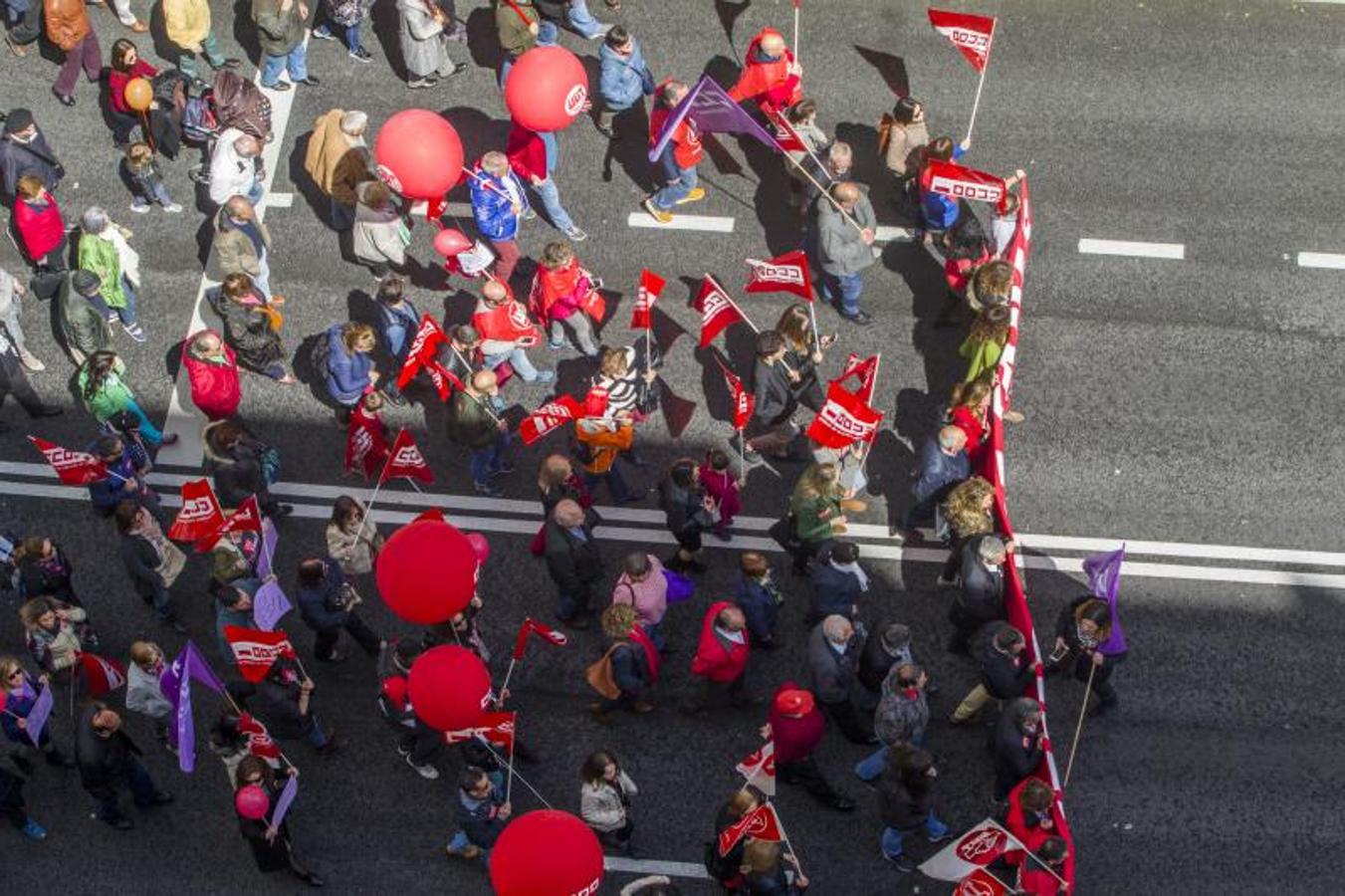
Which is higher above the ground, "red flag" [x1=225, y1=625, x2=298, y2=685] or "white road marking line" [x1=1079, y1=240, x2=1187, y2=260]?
"white road marking line" [x1=1079, y1=240, x2=1187, y2=260]

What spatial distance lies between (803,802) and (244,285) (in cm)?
720

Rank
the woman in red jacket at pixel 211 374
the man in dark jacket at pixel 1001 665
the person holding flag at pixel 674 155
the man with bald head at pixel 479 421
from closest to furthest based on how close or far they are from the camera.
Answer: the man in dark jacket at pixel 1001 665 → the man with bald head at pixel 479 421 → the woman in red jacket at pixel 211 374 → the person holding flag at pixel 674 155

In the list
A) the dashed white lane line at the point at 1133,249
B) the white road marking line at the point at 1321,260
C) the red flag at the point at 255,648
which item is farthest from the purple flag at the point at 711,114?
the red flag at the point at 255,648

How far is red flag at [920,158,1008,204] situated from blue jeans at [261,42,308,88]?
753cm

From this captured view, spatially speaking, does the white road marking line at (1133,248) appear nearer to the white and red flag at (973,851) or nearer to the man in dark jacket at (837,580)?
the man in dark jacket at (837,580)

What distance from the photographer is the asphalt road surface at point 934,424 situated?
46.8ft

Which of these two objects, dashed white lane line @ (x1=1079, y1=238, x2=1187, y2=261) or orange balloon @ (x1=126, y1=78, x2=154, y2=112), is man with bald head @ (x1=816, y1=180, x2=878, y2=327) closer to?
dashed white lane line @ (x1=1079, y1=238, x2=1187, y2=261)

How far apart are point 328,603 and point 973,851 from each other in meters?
5.71

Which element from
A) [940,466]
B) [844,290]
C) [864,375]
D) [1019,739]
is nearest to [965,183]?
[844,290]

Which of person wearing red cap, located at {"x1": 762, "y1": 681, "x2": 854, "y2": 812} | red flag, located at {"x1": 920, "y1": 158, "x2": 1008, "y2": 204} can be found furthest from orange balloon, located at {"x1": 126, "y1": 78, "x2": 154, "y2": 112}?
person wearing red cap, located at {"x1": 762, "y1": 681, "x2": 854, "y2": 812}

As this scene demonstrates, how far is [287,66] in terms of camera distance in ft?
63.7

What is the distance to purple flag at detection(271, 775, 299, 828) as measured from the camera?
13086 mm

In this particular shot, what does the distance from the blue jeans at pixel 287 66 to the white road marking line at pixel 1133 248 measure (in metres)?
8.92

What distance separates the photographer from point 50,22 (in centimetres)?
1903
